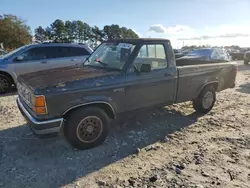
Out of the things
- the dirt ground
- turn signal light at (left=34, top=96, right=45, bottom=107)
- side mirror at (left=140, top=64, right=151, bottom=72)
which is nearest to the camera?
the dirt ground

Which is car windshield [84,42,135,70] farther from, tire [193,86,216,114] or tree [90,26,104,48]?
tree [90,26,104,48]

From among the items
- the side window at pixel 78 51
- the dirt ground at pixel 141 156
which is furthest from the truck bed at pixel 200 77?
the side window at pixel 78 51

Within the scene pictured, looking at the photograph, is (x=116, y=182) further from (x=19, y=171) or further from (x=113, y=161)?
(x=19, y=171)

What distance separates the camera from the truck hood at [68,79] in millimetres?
3623

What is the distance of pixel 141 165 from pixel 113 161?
0.45 metres

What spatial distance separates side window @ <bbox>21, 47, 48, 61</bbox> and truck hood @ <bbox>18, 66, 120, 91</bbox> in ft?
14.1

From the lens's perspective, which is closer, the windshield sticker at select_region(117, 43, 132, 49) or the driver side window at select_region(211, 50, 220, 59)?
the windshield sticker at select_region(117, 43, 132, 49)

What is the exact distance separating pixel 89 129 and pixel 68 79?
0.91m

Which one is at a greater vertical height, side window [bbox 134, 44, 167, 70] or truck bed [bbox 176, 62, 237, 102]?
side window [bbox 134, 44, 167, 70]

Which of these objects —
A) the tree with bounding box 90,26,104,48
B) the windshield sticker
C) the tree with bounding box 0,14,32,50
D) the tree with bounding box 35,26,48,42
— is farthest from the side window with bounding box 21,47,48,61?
the tree with bounding box 35,26,48,42

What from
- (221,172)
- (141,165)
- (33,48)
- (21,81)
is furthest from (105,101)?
(33,48)

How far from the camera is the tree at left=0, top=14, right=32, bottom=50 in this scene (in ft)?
143

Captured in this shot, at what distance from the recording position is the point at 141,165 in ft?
12.0

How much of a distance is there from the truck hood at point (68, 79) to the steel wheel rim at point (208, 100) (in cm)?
280
